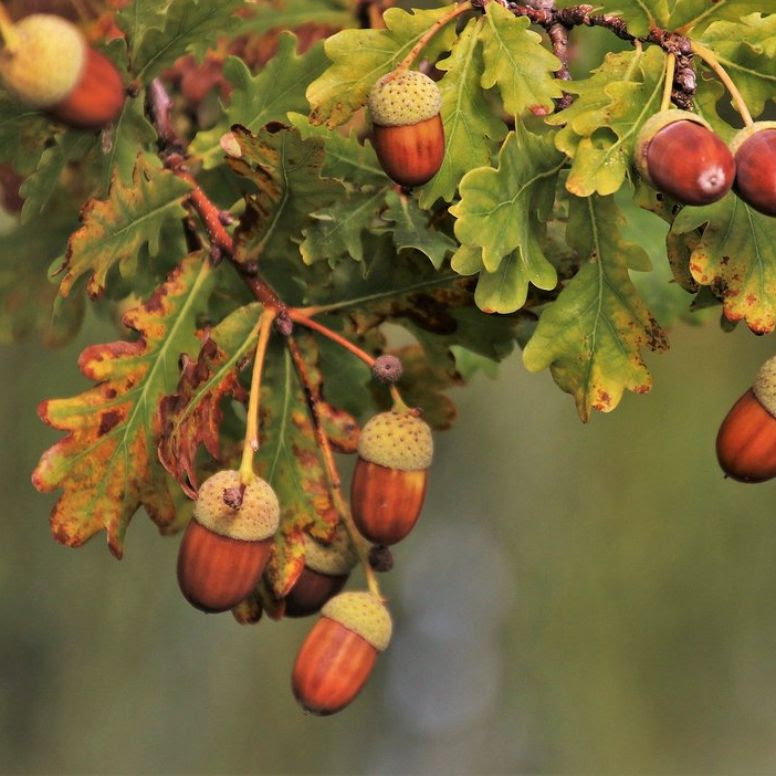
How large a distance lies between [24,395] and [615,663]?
11.2ft

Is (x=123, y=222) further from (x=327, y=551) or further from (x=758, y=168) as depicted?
(x=758, y=168)

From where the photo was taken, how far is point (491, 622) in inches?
363

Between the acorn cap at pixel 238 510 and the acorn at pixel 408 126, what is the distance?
1.21 feet

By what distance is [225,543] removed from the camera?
157 centimetres

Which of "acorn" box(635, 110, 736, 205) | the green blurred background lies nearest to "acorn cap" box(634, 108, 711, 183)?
"acorn" box(635, 110, 736, 205)

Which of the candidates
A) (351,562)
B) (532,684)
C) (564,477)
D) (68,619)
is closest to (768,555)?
(564,477)

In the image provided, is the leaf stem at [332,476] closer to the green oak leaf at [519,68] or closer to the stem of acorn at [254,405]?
the stem of acorn at [254,405]

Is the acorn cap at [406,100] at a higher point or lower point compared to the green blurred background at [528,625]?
higher

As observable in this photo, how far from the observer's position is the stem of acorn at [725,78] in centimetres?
149

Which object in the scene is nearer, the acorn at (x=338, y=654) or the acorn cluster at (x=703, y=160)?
the acorn cluster at (x=703, y=160)


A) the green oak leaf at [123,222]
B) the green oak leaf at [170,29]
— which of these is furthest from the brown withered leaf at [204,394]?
the green oak leaf at [170,29]

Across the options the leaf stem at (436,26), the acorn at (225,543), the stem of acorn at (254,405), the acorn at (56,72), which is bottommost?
the acorn at (225,543)

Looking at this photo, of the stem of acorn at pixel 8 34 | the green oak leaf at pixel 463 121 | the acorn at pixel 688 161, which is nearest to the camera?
the stem of acorn at pixel 8 34

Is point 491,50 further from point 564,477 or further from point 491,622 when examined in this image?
point 491,622
